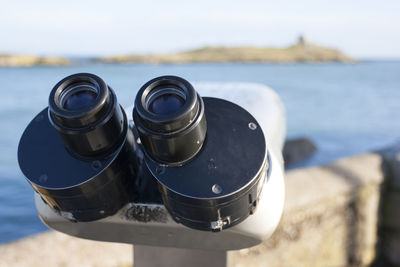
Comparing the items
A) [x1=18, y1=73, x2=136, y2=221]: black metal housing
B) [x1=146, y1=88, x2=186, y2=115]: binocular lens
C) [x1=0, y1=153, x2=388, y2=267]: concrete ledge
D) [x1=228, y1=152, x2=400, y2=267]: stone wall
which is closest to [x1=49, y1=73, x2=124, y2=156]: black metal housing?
[x1=18, y1=73, x2=136, y2=221]: black metal housing

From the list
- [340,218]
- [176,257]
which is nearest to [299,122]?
[340,218]

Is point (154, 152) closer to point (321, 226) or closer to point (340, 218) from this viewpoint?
point (321, 226)

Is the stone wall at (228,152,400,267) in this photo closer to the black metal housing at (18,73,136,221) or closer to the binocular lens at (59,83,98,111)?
the black metal housing at (18,73,136,221)

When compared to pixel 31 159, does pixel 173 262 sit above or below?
below

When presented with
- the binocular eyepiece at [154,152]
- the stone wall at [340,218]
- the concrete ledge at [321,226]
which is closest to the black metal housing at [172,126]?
the binocular eyepiece at [154,152]

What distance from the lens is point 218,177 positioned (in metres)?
0.90

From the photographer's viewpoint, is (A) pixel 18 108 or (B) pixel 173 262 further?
(A) pixel 18 108

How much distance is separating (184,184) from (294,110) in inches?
514

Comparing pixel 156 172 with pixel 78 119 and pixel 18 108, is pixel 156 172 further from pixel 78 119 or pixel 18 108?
pixel 18 108

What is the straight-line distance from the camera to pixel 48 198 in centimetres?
98

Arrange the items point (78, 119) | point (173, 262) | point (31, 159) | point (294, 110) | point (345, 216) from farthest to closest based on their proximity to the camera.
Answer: point (294, 110), point (345, 216), point (173, 262), point (31, 159), point (78, 119)

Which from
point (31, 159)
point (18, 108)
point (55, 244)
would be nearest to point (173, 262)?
point (31, 159)

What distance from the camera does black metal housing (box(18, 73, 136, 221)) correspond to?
0.88 metres

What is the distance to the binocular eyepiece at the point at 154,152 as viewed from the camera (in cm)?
87
